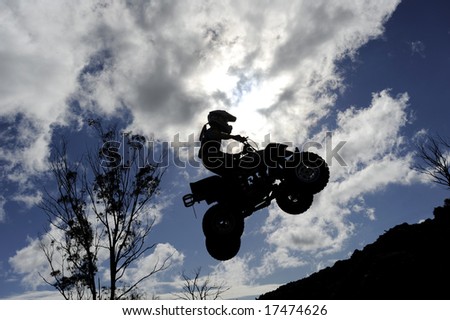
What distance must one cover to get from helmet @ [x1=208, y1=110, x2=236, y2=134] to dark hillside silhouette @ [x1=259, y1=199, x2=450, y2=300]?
3940mm

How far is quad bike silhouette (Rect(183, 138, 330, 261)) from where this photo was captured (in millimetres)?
9789

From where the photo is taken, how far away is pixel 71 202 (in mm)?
17438

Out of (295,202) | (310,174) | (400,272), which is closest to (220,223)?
(295,202)

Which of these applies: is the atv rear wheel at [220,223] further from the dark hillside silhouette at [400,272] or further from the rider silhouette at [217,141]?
the dark hillside silhouette at [400,272]

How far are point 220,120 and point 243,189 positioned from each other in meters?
1.79

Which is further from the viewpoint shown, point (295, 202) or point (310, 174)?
point (295, 202)

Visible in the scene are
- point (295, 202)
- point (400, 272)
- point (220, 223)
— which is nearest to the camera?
point (400, 272)

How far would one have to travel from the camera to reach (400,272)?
17.9 feet

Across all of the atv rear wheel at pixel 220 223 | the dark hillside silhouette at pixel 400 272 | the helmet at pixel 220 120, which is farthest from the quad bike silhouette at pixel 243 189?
the dark hillside silhouette at pixel 400 272

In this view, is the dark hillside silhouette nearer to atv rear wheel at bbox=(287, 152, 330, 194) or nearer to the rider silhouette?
atv rear wheel at bbox=(287, 152, 330, 194)

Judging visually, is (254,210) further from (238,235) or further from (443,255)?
(443,255)

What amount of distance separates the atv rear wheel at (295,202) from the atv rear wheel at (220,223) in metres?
1.15

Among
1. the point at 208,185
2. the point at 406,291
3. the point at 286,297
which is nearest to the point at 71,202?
the point at 208,185

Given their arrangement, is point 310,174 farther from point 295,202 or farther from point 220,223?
point 220,223
